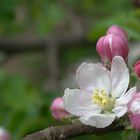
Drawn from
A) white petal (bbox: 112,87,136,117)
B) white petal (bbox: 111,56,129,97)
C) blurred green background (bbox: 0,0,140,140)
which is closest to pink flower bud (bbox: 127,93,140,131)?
white petal (bbox: 112,87,136,117)

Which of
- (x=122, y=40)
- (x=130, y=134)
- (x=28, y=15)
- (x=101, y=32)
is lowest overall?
(x=130, y=134)

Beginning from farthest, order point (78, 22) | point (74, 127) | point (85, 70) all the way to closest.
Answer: point (78, 22) < point (85, 70) < point (74, 127)

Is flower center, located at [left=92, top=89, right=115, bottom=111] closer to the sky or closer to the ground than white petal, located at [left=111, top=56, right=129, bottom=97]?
closer to the ground

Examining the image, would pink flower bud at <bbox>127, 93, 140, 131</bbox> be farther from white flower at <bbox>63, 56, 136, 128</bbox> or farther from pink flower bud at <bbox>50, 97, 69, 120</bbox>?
pink flower bud at <bbox>50, 97, 69, 120</bbox>

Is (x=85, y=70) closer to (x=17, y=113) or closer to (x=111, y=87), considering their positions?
(x=111, y=87)

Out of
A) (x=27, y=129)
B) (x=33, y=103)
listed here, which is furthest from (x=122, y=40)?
(x=33, y=103)

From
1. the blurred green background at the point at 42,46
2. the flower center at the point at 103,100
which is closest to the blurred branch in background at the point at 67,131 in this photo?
the flower center at the point at 103,100

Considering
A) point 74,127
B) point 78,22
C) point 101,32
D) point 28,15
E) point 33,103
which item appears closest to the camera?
point 74,127
